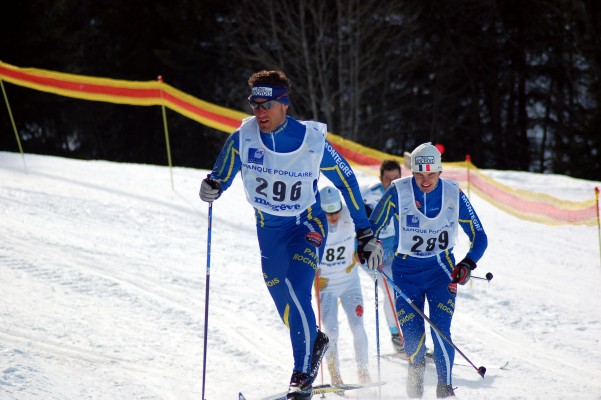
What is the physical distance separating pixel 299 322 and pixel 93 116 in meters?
26.0

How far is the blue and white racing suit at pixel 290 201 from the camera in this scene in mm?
5039

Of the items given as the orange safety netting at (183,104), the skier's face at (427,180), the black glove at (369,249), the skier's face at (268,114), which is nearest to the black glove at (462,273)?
the skier's face at (427,180)

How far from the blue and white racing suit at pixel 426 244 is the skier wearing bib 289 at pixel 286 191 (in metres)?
1.05

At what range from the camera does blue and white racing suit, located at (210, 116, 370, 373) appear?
5.04 m

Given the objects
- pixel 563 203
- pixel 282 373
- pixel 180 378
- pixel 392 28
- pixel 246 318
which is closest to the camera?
pixel 180 378

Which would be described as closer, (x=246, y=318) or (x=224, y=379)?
(x=224, y=379)

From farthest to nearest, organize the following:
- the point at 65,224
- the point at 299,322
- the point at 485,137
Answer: the point at 485,137 < the point at 65,224 < the point at 299,322

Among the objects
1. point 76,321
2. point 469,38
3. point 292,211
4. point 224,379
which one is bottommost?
point 224,379

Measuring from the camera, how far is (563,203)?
41.5 ft

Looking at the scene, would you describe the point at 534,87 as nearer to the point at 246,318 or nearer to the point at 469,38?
the point at 469,38

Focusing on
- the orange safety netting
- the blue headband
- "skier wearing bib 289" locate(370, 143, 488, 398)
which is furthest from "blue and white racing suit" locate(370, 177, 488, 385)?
the orange safety netting

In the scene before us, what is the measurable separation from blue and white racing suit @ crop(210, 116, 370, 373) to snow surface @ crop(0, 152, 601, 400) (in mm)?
1660

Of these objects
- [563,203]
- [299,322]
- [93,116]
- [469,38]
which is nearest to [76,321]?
[299,322]

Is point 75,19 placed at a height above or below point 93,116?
above
